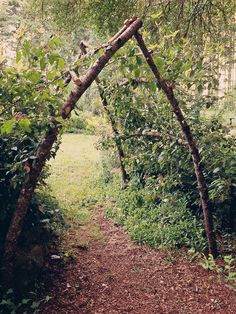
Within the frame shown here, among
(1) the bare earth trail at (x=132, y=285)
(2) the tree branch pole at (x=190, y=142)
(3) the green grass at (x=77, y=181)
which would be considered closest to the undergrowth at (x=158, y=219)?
(1) the bare earth trail at (x=132, y=285)

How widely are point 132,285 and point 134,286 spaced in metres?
0.03

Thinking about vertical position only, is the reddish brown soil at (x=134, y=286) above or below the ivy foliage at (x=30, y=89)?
below

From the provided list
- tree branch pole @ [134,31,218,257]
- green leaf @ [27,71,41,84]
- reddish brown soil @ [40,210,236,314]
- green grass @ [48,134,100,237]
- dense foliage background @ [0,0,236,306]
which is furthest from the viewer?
green grass @ [48,134,100,237]

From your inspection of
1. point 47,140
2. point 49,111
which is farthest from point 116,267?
point 49,111

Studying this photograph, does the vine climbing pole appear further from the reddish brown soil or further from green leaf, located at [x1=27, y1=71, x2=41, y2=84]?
the reddish brown soil

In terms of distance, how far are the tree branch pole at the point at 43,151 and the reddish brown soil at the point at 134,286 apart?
635 mm

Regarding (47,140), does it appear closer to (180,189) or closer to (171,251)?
(171,251)

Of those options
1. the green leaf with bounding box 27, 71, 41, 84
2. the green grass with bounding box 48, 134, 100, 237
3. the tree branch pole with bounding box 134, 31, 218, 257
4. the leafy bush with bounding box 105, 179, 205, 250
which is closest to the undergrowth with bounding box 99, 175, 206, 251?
the leafy bush with bounding box 105, 179, 205, 250

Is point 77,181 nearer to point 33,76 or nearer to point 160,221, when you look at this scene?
point 160,221

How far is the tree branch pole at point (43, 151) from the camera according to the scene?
2898 millimetres

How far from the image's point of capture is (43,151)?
306 cm

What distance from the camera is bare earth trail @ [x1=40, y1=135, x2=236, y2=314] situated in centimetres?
338

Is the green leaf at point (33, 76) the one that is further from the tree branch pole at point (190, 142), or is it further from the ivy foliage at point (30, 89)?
the tree branch pole at point (190, 142)

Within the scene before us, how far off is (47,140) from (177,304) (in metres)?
2.10
